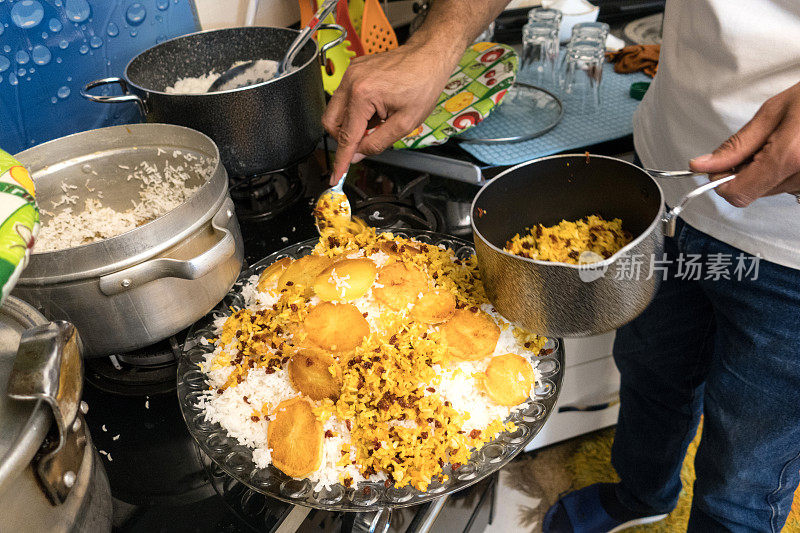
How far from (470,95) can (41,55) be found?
84 cm

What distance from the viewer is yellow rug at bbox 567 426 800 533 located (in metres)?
1.63

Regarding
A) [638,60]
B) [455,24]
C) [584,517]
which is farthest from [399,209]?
[584,517]

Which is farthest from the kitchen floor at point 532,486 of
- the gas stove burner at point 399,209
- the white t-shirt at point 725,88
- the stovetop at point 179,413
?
the white t-shirt at point 725,88

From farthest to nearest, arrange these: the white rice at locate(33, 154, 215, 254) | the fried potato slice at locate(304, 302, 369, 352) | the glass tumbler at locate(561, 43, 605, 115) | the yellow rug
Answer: the yellow rug → the glass tumbler at locate(561, 43, 605, 115) → the white rice at locate(33, 154, 215, 254) → the fried potato slice at locate(304, 302, 369, 352)

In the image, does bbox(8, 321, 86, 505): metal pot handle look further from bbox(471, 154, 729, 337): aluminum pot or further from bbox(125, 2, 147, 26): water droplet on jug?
bbox(125, 2, 147, 26): water droplet on jug

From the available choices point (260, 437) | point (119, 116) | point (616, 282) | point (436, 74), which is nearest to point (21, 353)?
point (260, 437)

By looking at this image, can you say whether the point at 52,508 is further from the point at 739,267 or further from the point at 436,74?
the point at 739,267

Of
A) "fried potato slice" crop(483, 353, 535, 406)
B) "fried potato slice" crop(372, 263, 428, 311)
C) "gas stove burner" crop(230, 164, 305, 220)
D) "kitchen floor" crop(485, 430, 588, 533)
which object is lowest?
"kitchen floor" crop(485, 430, 588, 533)

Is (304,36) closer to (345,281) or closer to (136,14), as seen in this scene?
(136,14)

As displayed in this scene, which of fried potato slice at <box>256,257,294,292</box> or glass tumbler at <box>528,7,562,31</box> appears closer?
fried potato slice at <box>256,257,294,292</box>

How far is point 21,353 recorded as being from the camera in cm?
42

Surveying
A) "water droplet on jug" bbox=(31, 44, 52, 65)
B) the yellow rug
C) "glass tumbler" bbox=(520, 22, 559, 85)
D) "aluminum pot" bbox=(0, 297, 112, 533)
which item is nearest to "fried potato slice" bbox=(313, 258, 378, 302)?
"aluminum pot" bbox=(0, 297, 112, 533)

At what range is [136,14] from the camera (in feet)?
3.66

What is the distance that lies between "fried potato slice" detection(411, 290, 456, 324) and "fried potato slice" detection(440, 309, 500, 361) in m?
0.01
